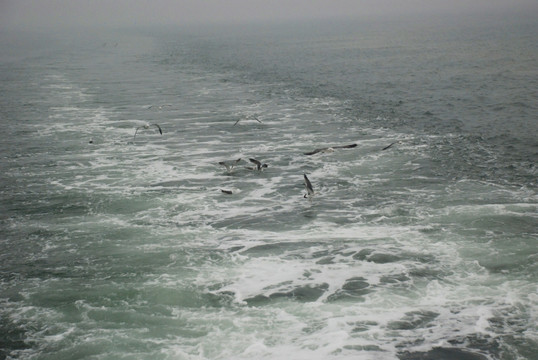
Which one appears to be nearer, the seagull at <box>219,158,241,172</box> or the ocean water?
the ocean water

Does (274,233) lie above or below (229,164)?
below

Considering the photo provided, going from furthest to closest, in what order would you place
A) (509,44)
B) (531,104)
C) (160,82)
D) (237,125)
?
1. (509,44)
2. (160,82)
3. (531,104)
4. (237,125)

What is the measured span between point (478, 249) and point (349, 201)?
5878 mm

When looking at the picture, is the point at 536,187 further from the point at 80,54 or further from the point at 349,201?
the point at 80,54

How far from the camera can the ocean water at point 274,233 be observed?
13.2 meters

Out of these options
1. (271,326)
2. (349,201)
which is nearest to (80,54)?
(349,201)

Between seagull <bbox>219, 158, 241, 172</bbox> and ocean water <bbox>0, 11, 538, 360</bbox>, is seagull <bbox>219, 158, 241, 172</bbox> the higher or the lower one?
the higher one

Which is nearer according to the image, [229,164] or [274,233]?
[274,233]

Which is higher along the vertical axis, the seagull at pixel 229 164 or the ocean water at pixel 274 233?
the seagull at pixel 229 164

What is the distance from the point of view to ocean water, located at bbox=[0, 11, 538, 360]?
13.2m

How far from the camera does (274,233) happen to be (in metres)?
19.3

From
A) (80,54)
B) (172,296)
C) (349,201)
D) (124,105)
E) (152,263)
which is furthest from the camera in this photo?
(80,54)

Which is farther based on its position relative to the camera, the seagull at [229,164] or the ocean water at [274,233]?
the seagull at [229,164]

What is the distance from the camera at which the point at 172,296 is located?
49.6 feet
